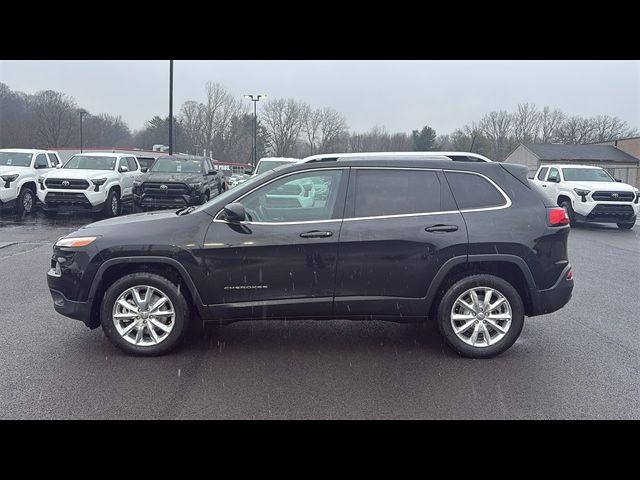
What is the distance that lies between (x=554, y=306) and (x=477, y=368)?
966 millimetres

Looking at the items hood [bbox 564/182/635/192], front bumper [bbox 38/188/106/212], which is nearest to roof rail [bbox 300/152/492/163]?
front bumper [bbox 38/188/106/212]

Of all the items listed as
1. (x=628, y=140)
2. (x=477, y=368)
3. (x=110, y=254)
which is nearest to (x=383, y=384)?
(x=477, y=368)

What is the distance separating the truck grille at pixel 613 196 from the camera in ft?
49.7

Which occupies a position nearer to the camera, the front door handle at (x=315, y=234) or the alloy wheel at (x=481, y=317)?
the front door handle at (x=315, y=234)

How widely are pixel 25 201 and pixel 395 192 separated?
47.5 feet

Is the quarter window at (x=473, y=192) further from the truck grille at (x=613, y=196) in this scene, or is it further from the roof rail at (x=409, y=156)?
the truck grille at (x=613, y=196)

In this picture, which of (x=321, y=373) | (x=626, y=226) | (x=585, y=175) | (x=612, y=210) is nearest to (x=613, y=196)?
(x=612, y=210)

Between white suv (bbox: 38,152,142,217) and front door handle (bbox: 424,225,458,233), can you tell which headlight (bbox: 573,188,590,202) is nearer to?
front door handle (bbox: 424,225,458,233)

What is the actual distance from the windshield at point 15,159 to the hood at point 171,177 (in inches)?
151

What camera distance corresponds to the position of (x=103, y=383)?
4012mm

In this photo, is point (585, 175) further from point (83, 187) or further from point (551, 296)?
point (83, 187)

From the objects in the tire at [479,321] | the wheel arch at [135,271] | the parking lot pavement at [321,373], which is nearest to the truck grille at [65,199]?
the parking lot pavement at [321,373]

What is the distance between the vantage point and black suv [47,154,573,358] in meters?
4.51
